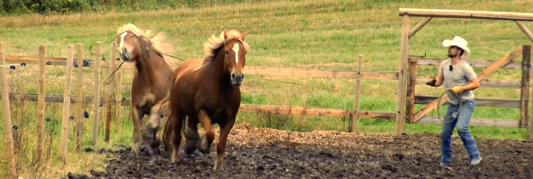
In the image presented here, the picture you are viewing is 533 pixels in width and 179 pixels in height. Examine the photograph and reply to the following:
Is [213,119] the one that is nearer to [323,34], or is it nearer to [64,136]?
[64,136]

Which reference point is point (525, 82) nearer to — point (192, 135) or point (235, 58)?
point (192, 135)

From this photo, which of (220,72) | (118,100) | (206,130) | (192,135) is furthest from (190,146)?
(118,100)

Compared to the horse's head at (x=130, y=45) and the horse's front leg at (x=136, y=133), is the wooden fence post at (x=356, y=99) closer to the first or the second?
the horse's head at (x=130, y=45)

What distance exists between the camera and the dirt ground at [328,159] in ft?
31.8

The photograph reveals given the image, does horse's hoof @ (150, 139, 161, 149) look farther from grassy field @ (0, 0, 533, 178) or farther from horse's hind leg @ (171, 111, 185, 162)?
grassy field @ (0, 0, 533, 178)

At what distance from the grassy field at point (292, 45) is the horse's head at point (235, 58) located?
83.3 inches

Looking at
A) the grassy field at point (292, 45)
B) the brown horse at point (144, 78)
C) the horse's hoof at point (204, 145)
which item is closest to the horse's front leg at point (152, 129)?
the brown horse at point (144, 78)

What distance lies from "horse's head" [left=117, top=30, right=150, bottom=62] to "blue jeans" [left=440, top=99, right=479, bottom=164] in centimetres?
432

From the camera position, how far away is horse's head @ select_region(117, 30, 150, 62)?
11477 mm

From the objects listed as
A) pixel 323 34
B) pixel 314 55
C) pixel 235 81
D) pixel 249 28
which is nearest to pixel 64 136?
pixel 235 81

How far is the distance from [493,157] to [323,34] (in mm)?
21921

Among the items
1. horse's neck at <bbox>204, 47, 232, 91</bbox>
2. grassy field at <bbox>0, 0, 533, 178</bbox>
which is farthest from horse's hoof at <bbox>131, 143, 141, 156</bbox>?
horse's neck at <bbox>204, 47, 232, 91</bbox>

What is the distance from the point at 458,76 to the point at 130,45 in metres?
4.50

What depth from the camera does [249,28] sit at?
35594 millimetres
